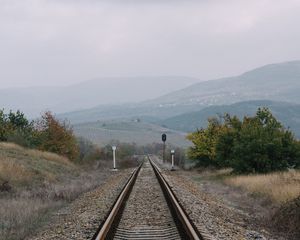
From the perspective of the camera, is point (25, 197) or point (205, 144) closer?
point (25, 197)

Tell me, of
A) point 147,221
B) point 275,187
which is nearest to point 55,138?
point 275,187

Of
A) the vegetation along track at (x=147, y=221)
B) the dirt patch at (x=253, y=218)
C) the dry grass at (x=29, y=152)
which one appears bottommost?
the dirt patch at (x=253, y=218)

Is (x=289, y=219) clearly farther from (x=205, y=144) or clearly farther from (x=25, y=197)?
(x=205, y=144)

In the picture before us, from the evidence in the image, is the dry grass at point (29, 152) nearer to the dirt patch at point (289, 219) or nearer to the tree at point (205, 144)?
the tree at point (205, 144)

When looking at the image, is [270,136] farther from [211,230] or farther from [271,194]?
[211,230]

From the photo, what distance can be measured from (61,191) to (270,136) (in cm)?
1726

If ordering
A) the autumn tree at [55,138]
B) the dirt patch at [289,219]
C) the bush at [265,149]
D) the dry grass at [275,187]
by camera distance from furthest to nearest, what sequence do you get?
the autumn tree at [55,138] < the bush at [265,149] < the dry grass at [275,187] < the dirt patch at [289,219]

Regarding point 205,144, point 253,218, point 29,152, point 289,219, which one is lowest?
point 253,218

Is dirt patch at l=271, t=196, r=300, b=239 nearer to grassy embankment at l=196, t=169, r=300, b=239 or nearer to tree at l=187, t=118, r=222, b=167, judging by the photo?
grassy embankment at l=196, t=169, r=300, b=239

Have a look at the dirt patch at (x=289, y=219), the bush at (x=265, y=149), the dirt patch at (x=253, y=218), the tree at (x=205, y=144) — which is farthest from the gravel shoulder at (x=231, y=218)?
the tree at (x=205, y=144)

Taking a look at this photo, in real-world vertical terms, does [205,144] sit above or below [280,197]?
above

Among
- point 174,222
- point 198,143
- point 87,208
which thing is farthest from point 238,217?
point 198,143

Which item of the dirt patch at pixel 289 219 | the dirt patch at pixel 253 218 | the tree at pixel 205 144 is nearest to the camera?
the dirt patch at pixel 253 218

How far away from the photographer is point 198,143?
2041 inches
